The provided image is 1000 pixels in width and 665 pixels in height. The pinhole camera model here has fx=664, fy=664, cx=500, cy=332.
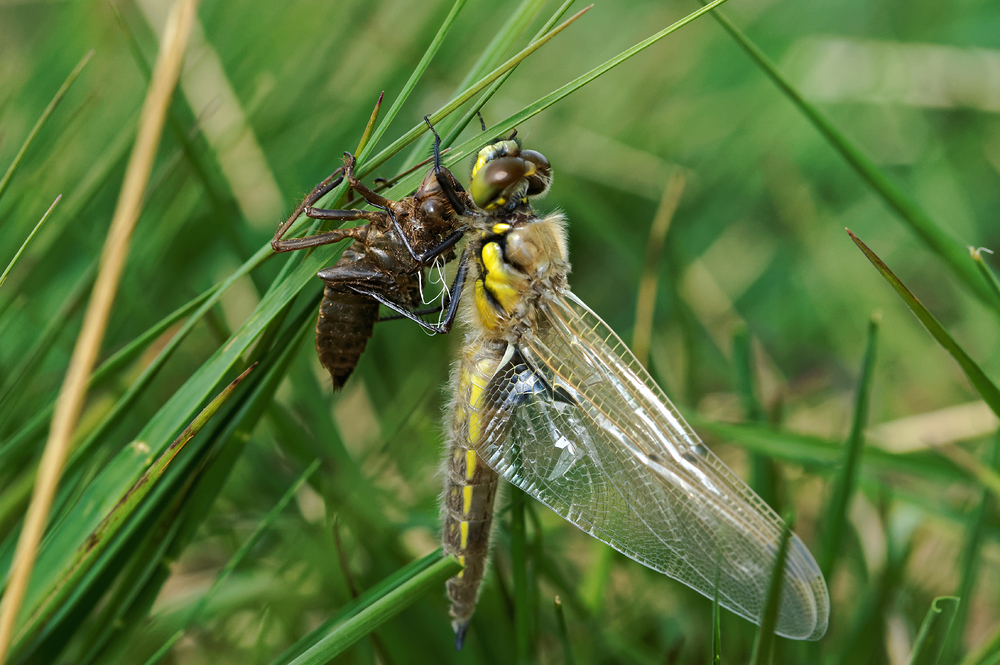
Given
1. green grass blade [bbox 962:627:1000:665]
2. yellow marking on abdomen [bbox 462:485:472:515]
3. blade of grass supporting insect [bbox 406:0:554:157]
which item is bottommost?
green grass blade [bbox 962:627:1000:665]

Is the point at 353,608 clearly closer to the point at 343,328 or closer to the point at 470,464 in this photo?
the point at 470,464

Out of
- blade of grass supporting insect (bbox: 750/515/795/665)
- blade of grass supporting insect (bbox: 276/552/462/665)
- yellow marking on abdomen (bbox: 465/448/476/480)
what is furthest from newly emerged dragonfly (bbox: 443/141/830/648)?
blade of grass supporting insect (bbox: 276/552/462/665)

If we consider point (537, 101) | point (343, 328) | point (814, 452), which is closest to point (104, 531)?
point (343, 328)

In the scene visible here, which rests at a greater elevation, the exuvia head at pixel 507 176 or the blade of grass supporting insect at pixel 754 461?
the exuvia head at pixel 507 176

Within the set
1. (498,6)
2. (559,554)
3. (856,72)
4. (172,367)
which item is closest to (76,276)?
(172,367)

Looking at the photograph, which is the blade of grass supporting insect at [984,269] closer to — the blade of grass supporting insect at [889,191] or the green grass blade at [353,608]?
the blade of grass supporting insect at [889,191]

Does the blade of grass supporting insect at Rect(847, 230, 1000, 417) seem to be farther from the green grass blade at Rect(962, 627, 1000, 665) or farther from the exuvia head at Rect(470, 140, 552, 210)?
the exuvia head at Rect(470, 140, 552, 210)

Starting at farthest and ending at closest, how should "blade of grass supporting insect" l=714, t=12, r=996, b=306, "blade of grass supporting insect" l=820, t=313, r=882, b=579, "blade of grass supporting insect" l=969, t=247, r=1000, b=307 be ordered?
1. "blade of grass supporting insect" l=714, t=12, r=996, b=306
2. "blade of grass supporting insect" l=820, t=313, r=882, b=579
3. "blade of grass supporting insect" l=969, t=247, r=1000, b=307

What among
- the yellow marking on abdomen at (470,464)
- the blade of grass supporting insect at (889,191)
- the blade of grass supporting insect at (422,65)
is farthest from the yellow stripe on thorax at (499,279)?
the blade of grass supporting insect at (889,191)
